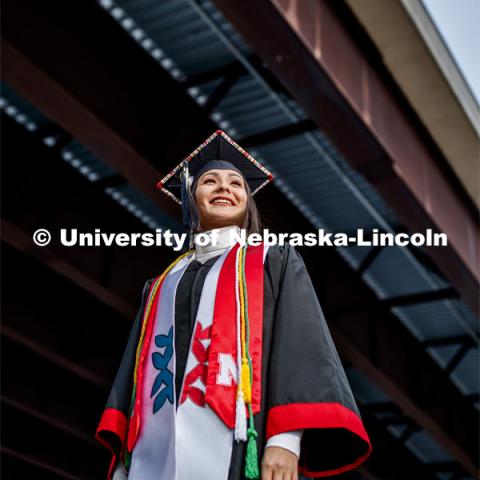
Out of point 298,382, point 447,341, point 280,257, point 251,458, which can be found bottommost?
point 251,458

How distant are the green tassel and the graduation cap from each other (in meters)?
1.00

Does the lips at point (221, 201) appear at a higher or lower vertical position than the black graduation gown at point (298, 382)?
higher

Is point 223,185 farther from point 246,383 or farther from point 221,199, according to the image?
point 246,383

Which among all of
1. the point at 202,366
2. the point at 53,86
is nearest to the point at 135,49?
the point at 53,86

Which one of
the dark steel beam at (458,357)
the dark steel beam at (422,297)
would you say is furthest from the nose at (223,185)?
the dark steel beam at (458,357)

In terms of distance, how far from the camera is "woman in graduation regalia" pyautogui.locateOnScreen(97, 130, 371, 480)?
7.07ft

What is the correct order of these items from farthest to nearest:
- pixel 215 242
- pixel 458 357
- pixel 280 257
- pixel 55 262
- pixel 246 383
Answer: pixel 458 357 < pixel 55 262 < pixel 215 242 < pixel 280 257 < pixel 246 383

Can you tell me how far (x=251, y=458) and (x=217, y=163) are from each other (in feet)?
3.71

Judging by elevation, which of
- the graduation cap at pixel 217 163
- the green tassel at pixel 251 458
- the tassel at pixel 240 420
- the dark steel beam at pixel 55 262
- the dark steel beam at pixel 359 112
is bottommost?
the green tassel at pixel 251 458

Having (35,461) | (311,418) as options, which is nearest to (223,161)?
(311,418)

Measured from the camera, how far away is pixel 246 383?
2.23m

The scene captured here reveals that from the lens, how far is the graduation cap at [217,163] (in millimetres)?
2908

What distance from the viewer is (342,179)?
707 cm

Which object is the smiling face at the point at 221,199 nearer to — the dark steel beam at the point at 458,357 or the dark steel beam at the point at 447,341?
the dark steel beam at the point at 447,341
